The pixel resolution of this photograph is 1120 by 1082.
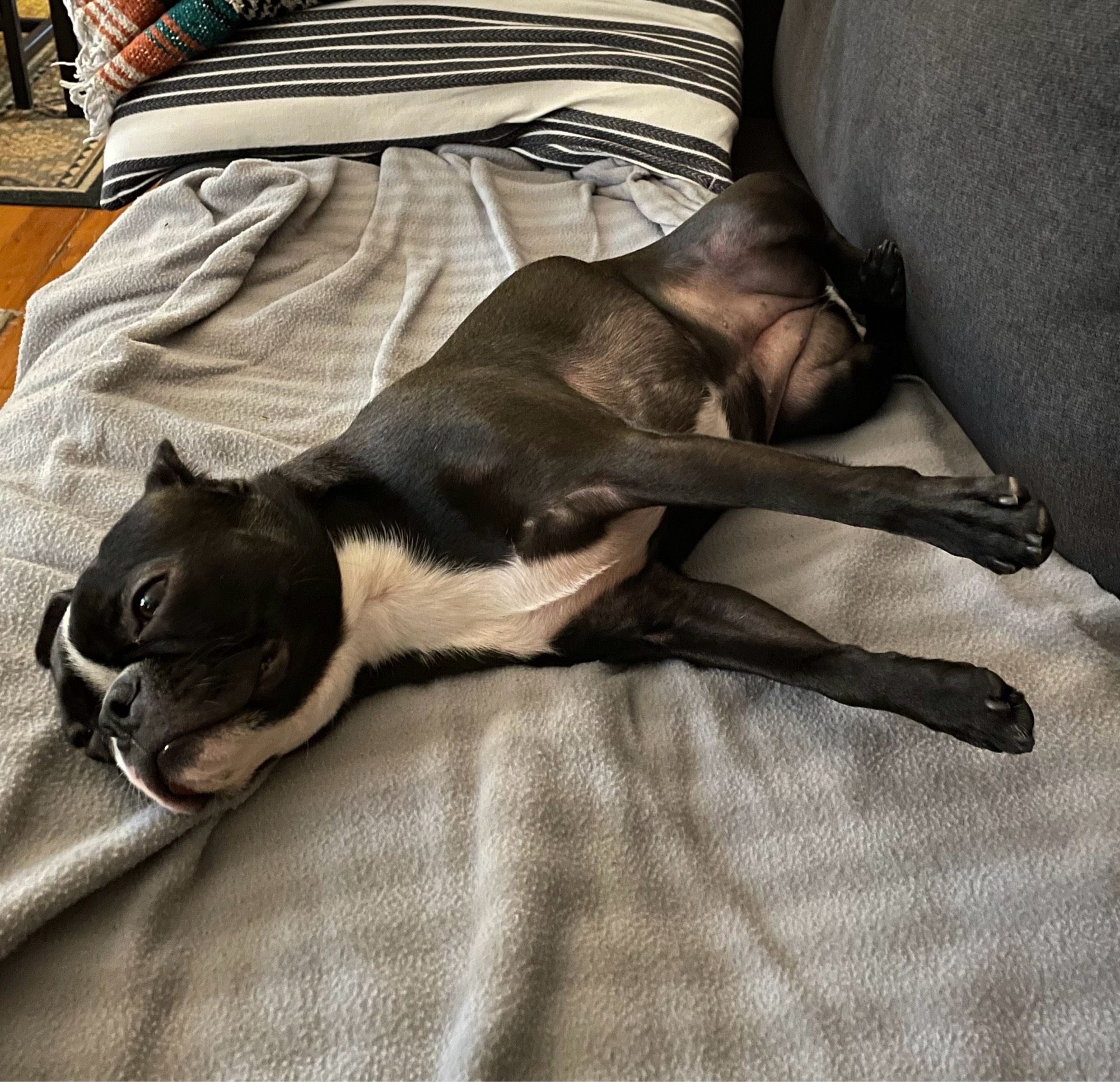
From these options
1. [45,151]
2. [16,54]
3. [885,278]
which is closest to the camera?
[885,278]

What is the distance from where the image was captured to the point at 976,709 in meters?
1.12

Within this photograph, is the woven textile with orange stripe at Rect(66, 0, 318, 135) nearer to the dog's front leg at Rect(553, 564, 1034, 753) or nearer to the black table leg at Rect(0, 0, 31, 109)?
the black table leg at Rect(0, 0, 31, 109)

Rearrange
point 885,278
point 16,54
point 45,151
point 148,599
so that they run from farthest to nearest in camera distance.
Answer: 1. point 16,54
2. point 45,151
3. point 885,278
4. point 148,599

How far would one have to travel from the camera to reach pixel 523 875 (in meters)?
1.06

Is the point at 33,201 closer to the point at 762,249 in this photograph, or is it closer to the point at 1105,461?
the point at 762,249

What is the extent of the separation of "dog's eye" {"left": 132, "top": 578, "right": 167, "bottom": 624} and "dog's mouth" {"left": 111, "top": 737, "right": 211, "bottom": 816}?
14cm

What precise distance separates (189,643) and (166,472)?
0.83 feet

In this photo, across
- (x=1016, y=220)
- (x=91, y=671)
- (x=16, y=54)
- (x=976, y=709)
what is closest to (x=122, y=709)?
(x=91, y=671)

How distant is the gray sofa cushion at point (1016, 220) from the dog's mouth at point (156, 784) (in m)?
1.08

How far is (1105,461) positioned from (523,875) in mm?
807

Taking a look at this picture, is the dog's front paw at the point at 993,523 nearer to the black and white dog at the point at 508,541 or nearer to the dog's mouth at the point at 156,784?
the black and white dog at the point at 508,541

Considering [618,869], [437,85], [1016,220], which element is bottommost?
[618,869]

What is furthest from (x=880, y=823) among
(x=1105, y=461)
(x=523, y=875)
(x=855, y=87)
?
(x=855, y=87)

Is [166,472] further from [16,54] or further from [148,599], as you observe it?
[16,54]
